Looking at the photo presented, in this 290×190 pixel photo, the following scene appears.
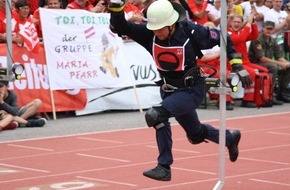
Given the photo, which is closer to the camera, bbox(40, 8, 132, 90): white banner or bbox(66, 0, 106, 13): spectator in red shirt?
bbox(40, 8, 132, 90): white banner

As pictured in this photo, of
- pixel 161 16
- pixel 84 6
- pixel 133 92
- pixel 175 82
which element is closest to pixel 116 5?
pixel 161 16

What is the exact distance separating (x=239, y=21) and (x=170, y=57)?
865 centimetres

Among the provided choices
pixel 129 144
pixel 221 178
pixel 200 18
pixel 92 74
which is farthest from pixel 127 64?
pixel 221 178

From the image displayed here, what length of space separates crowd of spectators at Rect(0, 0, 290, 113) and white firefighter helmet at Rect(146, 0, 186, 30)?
6.01m

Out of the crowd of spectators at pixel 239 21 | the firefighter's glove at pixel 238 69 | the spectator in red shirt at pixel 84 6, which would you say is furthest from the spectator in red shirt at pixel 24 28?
the firefighter's glove at pixel 238 69

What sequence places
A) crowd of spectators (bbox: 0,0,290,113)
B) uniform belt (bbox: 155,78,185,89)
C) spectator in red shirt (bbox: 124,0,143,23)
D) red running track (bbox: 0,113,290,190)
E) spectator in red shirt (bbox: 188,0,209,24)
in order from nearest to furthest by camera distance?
uniform belt (bbox: 155,78,185,89)
red running track (bbox: 0,113,290,190)
crowd of spectators (bbox: 0,0,290,113)
spectator in red shirt (bbox: 124,0,143,23)
spectator in red shirt (bbox: 188,0,209,24)

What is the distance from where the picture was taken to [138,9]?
57.0ft

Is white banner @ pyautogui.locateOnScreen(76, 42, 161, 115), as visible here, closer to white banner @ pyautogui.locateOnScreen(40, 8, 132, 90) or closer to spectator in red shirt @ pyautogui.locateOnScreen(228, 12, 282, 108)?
white banner @ pyautogui.locateOnScreen(40, 8, 132, 90)

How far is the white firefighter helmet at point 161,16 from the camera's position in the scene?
29.9 ft

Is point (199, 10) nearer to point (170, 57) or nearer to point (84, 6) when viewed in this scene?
point (84, 6)

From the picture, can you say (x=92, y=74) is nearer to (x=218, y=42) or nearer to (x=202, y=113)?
(x=202, y=113)

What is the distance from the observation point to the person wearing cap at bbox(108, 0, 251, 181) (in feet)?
30.0

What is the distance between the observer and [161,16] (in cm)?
912

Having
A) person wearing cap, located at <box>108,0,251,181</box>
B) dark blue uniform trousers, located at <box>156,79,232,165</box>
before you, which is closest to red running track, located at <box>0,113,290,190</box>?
dark blue uniform trousers, located at <box>156,79,232,165</box>
